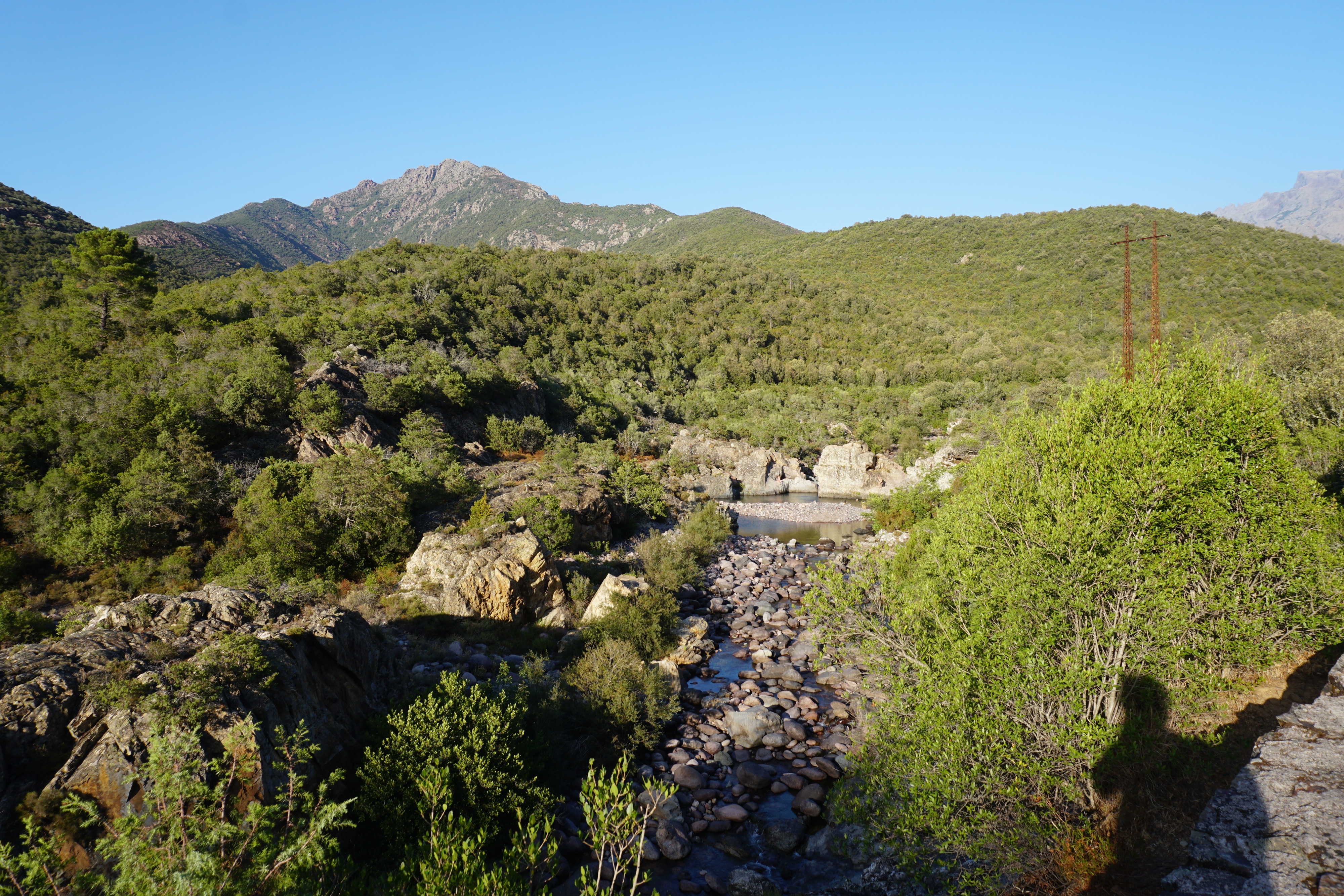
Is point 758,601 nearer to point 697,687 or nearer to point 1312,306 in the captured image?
point 697,687

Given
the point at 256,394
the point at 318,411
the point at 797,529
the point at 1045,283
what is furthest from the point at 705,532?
the point at 1045,283

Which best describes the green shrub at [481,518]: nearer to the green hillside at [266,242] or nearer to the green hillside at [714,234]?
the green hillside at [714,234]

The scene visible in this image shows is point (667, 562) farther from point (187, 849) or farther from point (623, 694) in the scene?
point (187, 849)

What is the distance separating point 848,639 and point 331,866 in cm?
716

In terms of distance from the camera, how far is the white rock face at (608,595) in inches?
591

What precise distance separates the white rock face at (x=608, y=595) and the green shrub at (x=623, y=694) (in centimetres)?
191

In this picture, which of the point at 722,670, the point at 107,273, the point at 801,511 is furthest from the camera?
the point at 801,511

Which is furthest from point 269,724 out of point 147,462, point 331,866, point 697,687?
point 147,462

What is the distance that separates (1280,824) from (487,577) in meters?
13.8

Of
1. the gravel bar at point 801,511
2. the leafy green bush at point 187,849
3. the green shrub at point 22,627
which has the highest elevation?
the leafy green bush at point 187,849

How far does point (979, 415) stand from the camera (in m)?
44.2

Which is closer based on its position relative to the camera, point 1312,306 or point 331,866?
point 331,866

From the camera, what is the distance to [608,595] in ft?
51.2

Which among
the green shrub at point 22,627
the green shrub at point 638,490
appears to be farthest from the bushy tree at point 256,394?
the green shrub at point 638,490
